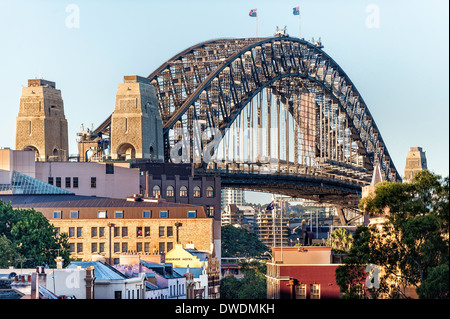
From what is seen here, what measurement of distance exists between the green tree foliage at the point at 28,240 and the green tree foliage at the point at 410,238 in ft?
174

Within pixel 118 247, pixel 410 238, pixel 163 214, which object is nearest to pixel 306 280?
pixel 410 238

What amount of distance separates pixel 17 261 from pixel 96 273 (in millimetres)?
31981

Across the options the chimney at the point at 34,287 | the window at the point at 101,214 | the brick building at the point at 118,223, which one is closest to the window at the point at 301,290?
the chimney at the point at 34,287

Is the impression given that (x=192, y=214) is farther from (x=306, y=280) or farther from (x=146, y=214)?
(x=306, y=280)

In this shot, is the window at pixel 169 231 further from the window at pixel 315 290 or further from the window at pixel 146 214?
the window at pixel 315 290

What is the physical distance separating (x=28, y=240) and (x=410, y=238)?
225 feet

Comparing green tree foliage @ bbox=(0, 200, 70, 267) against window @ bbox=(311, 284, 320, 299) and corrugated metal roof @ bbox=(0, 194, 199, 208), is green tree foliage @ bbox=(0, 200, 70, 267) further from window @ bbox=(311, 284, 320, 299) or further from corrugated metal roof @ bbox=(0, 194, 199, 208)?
window @ bbox=(311, 284, 320, 299)

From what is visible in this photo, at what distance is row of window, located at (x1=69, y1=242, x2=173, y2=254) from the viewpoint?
534 feet

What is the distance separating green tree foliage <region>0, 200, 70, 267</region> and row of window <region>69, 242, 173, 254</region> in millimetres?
15983

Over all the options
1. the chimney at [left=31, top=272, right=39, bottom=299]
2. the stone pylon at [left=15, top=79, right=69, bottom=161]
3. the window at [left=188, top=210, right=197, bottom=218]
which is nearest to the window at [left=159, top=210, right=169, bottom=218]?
the window at [left=188, top=210, right=197, bottom=218]

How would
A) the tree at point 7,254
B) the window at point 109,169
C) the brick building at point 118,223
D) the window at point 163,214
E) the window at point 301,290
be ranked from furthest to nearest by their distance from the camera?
the window at point 109,169, the window at point 163,214, the brick building at point 118,223, the tree at point 7,254, the window at point 301,290

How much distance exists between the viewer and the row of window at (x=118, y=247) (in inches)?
6412

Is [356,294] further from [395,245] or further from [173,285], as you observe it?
[173,285]
